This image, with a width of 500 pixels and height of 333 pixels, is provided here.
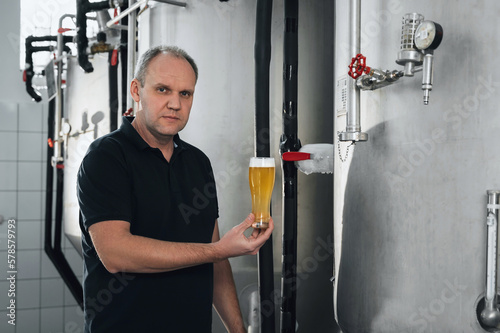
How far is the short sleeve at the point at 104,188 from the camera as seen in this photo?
1.10 metres

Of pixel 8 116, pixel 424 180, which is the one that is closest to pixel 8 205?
pixel 8 116

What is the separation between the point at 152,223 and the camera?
119 cm

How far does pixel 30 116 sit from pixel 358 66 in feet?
10.8

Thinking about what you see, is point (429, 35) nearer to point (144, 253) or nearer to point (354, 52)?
point (354, 52)

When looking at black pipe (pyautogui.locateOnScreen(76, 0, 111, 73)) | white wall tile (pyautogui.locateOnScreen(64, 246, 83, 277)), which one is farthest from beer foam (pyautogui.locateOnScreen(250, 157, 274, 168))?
white wall tile (pyautogui.locateOnScreen(64, 246, 83, 277))

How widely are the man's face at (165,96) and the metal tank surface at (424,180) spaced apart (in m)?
0.43

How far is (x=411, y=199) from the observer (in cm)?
108

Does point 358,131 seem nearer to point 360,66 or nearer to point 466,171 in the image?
point 360,66

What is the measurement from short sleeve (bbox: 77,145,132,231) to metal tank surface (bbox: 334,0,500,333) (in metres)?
0.60

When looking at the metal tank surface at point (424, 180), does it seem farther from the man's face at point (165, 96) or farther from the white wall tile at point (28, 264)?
the white wall tile at point (28, 264)

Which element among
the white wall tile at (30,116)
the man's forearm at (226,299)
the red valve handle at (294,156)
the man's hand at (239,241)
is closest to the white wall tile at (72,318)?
the white wall tile at (30,116)

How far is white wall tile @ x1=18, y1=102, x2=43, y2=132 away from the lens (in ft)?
12.3

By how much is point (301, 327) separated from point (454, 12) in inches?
52.1

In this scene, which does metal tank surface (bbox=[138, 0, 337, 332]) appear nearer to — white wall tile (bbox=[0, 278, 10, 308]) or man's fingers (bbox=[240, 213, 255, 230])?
man's fingers (bbox=[240, 213, 255, 230])
